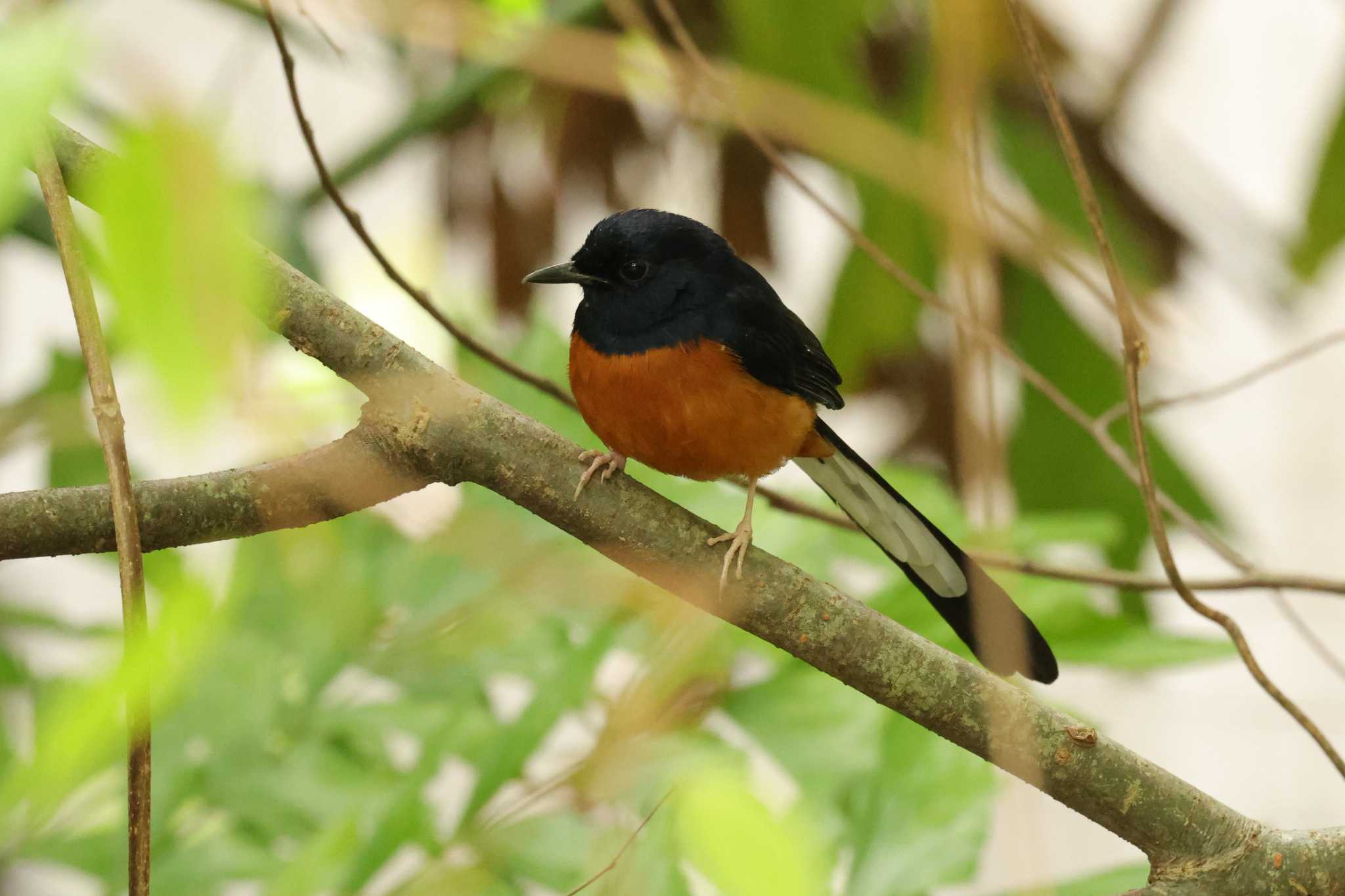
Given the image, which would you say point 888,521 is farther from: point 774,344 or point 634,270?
point 634,270

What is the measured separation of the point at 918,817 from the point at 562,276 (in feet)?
2.71

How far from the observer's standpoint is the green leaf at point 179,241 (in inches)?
15.4

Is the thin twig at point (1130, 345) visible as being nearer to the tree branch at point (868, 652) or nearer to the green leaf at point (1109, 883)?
the tree branch at point (868, 652)

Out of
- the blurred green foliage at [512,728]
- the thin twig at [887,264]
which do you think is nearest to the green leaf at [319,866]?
the blurred green foliage at [512,728]

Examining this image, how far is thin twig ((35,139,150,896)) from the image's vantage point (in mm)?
678

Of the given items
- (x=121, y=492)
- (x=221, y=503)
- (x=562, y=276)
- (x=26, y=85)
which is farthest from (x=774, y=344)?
(x=26, y=85)

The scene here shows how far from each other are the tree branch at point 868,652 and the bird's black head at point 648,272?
51 centimetres

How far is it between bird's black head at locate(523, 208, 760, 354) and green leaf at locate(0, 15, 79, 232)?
1252 millimetres

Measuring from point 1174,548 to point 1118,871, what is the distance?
2944 millimetres

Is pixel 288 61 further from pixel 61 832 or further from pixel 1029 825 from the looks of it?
pixel 61 832

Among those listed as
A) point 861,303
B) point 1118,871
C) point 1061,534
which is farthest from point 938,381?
point 1118,871

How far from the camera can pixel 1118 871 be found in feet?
4.77

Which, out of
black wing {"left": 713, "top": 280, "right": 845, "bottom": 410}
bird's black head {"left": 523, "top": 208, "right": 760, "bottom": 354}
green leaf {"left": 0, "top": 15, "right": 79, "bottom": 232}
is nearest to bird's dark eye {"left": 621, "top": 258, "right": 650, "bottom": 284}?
bird's black head {"left": 523, "top": 208, "right": 760, "bottom": 354}

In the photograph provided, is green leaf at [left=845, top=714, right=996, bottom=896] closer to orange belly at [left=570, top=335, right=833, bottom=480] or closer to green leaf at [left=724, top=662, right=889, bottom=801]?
green leaf at [left=724, top=662, right=889, bottom=801]
